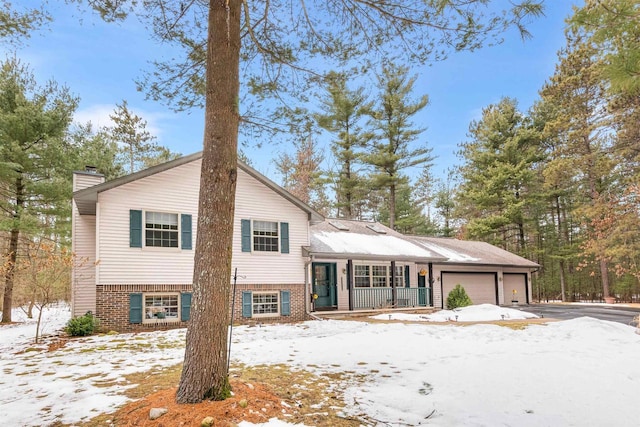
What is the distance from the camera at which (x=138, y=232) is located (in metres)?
10.8

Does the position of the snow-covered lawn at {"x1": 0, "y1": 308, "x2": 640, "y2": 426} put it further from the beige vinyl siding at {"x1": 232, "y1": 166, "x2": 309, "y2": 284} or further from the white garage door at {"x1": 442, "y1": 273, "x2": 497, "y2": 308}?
the white garage door at {"x1": 442, "y1": 273, "x2": 497, "y2": 308}

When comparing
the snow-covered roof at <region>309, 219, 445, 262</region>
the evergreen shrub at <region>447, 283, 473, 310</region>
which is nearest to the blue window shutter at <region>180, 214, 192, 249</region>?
the snow-covered roof at <region>309, 219, 445, 262</region>

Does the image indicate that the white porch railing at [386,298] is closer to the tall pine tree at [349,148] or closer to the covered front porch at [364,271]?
the covered front porch at [364,271]

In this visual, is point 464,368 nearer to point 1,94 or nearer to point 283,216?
point 283,216

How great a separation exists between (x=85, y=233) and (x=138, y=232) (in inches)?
85.6

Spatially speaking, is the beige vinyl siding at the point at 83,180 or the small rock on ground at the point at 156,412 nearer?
the small rock on ground at the point at 156,412

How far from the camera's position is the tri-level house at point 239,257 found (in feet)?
34.6

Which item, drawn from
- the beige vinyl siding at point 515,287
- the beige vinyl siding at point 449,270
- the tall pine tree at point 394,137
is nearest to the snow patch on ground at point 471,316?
the beige vinyl siding at point 449,270

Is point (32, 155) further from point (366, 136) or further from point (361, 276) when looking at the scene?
point (366, 136)

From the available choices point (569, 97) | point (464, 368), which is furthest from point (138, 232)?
point (569, 97)

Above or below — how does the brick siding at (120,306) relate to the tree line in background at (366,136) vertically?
below

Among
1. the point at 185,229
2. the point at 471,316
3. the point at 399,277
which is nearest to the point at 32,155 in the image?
the point at 185,229

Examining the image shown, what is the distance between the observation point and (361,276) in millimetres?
16016

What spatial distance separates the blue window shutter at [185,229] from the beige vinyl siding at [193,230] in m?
0.15
